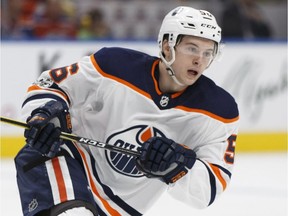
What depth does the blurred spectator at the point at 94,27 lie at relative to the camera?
22.3 ft

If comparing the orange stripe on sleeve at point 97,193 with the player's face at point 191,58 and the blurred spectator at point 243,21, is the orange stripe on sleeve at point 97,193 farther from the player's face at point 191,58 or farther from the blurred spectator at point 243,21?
the blurred spectator at point 243,21

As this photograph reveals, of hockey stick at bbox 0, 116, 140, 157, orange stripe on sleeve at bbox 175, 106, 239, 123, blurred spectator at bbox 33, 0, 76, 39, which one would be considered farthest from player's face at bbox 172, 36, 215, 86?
blurred spectator at bbox 33, 0, 76, 39

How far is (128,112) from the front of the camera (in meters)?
3.00

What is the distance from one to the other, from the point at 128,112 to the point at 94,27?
3884mm

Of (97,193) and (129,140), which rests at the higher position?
(129,140)

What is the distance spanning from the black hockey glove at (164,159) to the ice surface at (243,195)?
1620mm

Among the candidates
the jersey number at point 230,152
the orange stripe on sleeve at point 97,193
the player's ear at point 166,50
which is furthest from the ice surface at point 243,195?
the player's ear at point 166,50

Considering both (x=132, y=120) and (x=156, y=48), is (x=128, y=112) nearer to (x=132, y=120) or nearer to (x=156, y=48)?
(x=132, y=120)

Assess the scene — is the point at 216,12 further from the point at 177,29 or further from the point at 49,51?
the point at 177,29

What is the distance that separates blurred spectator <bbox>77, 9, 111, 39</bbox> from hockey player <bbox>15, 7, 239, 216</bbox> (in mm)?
3714

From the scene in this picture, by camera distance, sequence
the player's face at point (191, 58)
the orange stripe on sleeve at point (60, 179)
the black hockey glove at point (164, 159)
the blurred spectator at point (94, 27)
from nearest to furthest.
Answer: the black hockey glove at point (164, 159), the orange stripe on sleeve at point (60, 179), the player's face at point (191, 58), the blurred spectator at point (94, 27)

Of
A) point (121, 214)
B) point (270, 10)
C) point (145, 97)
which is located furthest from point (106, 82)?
point (270, 10)

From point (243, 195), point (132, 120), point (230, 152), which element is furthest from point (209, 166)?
point (243, 195)

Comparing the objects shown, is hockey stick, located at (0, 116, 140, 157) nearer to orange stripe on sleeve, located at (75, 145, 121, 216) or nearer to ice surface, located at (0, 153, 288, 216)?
orange stripe on sleeve, located at (75, 145, 121, 216)
